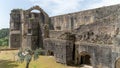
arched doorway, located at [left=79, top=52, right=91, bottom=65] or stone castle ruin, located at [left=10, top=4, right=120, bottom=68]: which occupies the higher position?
stone castle ruin, located at [left=10, top=4, right=120, bottom=68]

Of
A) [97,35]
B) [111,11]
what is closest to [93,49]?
[97,35]

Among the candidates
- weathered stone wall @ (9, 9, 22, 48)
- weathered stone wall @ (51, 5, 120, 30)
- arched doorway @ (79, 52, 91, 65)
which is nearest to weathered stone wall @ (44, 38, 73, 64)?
arched doorway @ (79, 52, 91, 65)

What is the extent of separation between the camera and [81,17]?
26328mm

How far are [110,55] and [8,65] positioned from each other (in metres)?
10.4

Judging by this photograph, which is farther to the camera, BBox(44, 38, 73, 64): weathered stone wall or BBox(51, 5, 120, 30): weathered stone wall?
BBox(51, 5, 120, 30): weathered stone wall

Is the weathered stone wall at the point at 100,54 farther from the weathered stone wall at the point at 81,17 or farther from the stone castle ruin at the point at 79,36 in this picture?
the weathered stone wall at the point at 81,17

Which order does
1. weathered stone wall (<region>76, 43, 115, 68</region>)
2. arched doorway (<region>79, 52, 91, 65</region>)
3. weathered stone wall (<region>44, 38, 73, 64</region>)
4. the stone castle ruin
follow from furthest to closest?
weathered stone wall (<region>44, 38, 73, 64</region>) < arched doorway (<region>79, 52, 91, 65</region>) < the stone castle ruin < weathered stone wall (<region>76, 43, 115, 68</region>)

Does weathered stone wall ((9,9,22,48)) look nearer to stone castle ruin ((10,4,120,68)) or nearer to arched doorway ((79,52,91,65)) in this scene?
stone castle ruin ((10,4,120,68))

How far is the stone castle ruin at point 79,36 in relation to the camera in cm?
1493

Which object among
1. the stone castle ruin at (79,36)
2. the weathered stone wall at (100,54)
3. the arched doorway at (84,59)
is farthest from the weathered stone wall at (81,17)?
the weathered stone wall at (100,54)

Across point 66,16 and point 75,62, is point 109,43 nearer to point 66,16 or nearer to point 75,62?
point 75,62

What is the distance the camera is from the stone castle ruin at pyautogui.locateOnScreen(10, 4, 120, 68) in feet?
49.0

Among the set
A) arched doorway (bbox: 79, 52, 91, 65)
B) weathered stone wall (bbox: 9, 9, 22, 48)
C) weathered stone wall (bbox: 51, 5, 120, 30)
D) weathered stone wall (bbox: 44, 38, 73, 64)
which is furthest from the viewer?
weathered stone wall (bbox: 9, 9, 22, 48)

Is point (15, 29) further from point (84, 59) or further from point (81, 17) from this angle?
point (84, 59)
